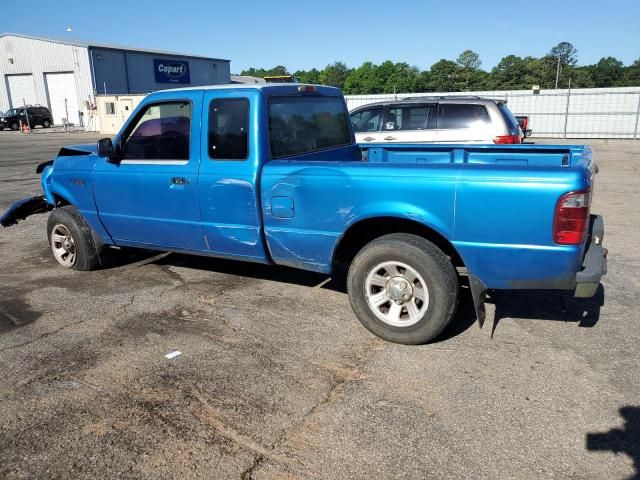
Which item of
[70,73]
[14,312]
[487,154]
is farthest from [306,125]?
[70,73]

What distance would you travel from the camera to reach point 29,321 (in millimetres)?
4508

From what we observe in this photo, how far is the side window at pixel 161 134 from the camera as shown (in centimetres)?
469

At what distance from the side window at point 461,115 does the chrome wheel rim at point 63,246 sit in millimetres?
6300

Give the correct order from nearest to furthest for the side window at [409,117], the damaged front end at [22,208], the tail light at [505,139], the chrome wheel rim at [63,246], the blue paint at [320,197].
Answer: the blue paint at [320,197] < the chrome wheel rim at [63,246] < the damaged front end at [22,208] < the tail light at [505,139] < the side window at [409,117]

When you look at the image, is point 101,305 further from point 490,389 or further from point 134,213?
point 490,389

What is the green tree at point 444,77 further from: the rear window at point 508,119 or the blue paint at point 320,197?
the blue paint at point 320,197

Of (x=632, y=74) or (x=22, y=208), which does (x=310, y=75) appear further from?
(x=22, y=208)

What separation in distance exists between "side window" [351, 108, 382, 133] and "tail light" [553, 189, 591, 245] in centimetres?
674

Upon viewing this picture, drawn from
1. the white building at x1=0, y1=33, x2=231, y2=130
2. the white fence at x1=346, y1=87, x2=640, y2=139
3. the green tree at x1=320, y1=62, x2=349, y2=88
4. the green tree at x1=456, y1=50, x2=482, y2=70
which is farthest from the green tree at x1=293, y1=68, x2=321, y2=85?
the white fence at x1=346, y1=87, x2=640, y2=139

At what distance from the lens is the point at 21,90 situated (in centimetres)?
4556

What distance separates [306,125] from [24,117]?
39622 mm

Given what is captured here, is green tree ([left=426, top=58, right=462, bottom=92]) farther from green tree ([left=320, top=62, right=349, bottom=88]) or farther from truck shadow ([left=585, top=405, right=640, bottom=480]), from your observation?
truck shadow ([left=585, top=405, right=640, bottom=480])

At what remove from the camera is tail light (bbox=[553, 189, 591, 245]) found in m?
3.23

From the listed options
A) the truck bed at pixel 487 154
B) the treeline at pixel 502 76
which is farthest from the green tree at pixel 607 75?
the truck bed at pixel 487 154
